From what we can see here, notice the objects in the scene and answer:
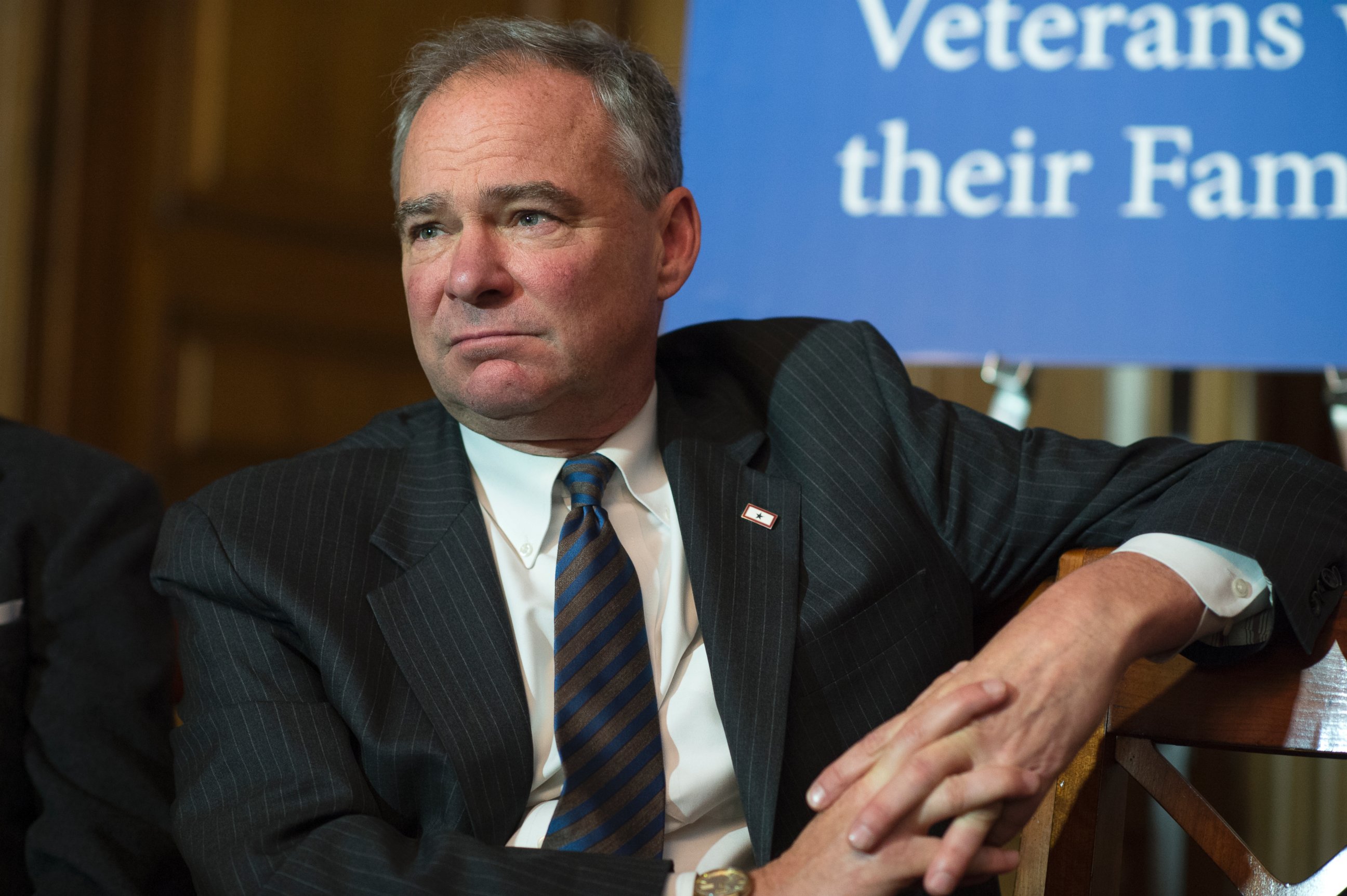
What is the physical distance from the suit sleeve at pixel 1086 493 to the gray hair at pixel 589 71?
0.34 m

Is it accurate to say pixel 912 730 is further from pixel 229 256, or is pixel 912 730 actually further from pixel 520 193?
pixel 229 256

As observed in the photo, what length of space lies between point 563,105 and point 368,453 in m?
0.46

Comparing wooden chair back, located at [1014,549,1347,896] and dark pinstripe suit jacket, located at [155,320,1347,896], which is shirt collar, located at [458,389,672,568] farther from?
wooden chair back, located at [1014,549,1347,896]

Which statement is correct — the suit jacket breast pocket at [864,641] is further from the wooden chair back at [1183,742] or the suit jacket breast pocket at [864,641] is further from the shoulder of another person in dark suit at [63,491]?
the shoulder of another person in dark suit at [63,491]

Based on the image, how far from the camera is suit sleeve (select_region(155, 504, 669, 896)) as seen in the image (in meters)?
1.13

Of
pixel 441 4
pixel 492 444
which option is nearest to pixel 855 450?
pixel 492 444

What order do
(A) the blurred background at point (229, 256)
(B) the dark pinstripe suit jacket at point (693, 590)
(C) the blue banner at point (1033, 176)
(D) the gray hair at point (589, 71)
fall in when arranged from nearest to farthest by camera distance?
(B) the dark pinstripe suit jacket at point (693, 590) → (D) the gray hair at point (589, 71) → (C) the blue banner at point (1033, 176) → (A) the blurred background at point (229, 256)

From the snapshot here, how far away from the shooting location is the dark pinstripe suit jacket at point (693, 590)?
3.97ft

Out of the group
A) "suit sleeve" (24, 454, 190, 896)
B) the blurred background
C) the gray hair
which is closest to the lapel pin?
the gray hair

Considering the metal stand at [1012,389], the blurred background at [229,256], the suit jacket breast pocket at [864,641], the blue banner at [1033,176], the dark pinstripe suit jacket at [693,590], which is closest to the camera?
the dark pinstripe suit jacket at [693,590]

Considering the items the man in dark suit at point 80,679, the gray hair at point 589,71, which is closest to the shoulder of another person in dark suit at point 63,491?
the man in dark suit at point 80,679

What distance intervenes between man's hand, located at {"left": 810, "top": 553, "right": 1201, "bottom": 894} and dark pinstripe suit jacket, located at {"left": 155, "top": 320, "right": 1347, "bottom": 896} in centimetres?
15

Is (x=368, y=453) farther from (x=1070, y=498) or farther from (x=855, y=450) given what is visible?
(x=1070, y=498)

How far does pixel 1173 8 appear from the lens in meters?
2.09
